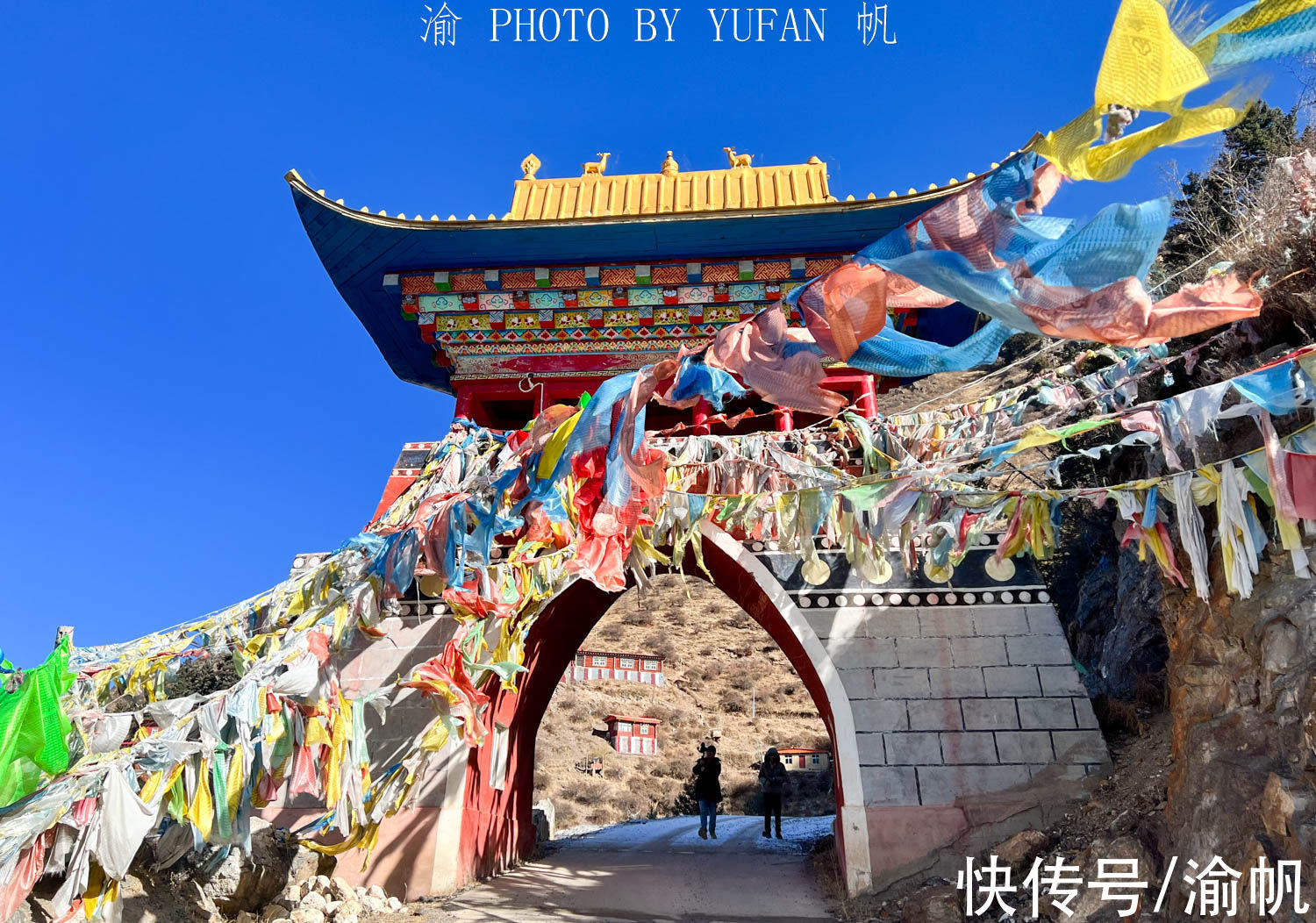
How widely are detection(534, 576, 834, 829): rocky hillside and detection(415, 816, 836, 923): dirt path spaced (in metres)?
10.6

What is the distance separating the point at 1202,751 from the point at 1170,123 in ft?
14.0

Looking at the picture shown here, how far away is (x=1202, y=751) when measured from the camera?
221 inches

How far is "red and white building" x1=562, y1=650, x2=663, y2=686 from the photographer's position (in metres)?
30.8

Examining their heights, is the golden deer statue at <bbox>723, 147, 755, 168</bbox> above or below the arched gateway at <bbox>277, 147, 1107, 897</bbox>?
above

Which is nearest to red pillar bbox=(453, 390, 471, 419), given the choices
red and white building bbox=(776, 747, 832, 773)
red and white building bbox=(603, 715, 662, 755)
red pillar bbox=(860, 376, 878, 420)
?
red pillar bbox=(860, 376, 878, 420)

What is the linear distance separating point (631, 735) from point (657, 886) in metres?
19.3

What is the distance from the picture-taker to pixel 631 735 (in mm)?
27500

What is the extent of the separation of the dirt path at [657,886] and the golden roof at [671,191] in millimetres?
7338

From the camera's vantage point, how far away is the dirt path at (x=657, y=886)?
24.6ft

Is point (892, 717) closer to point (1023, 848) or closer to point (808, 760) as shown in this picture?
point (1023, 848)

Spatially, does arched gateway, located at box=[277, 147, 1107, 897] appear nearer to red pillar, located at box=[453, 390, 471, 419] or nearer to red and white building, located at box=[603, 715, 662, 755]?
red pillar, located at box=[453, 390, 471, 419]

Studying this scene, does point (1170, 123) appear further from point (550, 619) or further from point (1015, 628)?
point (550, 619)

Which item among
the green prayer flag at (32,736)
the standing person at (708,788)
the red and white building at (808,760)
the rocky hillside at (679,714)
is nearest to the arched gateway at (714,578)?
the standing person at (708,788)

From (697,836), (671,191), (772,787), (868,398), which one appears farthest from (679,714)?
(671,191)
